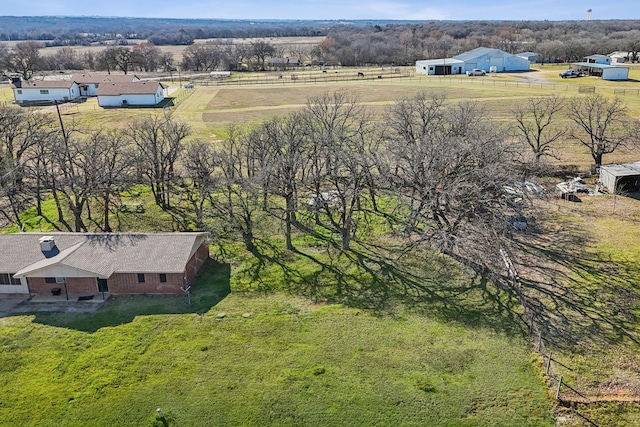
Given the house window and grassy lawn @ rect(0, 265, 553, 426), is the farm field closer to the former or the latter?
grassy lawn @ rect(0, 265, 553, 426)

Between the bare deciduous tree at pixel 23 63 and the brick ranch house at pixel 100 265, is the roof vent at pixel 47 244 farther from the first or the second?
the bare deciduous tree at pixel 23 63

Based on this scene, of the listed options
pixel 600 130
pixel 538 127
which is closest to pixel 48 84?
pixel 538 127

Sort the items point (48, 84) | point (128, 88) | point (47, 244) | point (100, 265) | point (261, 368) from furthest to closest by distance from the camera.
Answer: point (48, 84) < point (128, 88) < point (47, 244) < point (100, 265) < point (261, 368)

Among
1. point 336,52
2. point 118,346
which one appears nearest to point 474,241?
point 118,346

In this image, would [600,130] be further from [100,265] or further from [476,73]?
[476,73]

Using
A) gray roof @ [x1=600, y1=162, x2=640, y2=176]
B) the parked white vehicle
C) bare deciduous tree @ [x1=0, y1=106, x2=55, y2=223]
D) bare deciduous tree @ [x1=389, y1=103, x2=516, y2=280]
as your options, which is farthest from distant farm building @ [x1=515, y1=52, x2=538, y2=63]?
bare deciduous tree @ [x1=0, y1=106, x2=55, y2=223]

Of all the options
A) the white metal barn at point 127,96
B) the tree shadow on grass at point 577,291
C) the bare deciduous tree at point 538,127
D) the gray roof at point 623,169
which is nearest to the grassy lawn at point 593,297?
the tree shadow on grass at point 577,291

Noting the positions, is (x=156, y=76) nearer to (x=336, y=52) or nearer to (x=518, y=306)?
(x=336, y=52)
